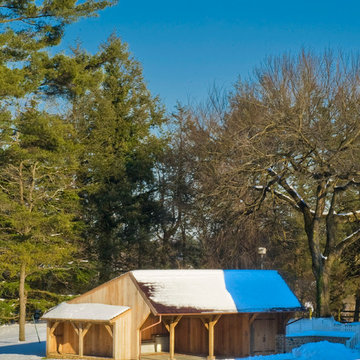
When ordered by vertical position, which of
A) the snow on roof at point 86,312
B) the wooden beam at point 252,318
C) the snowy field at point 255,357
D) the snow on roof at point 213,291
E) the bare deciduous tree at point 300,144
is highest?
the bare deciduous tree at point 300,144

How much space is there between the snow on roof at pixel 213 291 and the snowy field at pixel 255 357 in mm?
1846

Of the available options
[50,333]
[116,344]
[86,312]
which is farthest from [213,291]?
[50,333]

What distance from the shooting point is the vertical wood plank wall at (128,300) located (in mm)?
21453

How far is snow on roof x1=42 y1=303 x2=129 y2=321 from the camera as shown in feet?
70.9

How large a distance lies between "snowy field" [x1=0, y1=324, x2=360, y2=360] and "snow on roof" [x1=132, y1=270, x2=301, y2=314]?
6.06ft

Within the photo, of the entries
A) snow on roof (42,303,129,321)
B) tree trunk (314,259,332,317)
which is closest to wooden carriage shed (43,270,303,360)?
snow on roof (42,303,129,321)

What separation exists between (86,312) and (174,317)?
11.0ft

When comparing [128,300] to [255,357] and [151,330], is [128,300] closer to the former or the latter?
[151,330]

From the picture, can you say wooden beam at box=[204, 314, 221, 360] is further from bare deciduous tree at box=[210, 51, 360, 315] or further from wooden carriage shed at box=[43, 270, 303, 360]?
bare deciduous tree at box=[210, 51, 360, 315]

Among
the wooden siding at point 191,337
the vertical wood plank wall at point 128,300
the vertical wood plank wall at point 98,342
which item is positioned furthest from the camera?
the wooden siding at point 191,337

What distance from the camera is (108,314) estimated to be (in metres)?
21.6

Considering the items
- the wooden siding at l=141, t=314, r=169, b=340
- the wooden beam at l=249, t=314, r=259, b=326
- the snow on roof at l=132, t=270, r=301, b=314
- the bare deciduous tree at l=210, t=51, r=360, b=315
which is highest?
the bare deciduous tree at l=210, t=51, r=360, b=315

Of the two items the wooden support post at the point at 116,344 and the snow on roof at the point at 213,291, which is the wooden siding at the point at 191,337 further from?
the wooden support post at the point at 116,344

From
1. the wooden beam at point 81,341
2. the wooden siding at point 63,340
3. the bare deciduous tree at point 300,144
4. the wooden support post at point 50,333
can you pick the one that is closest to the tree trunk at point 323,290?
the bare deciduous tree at point 300,144
